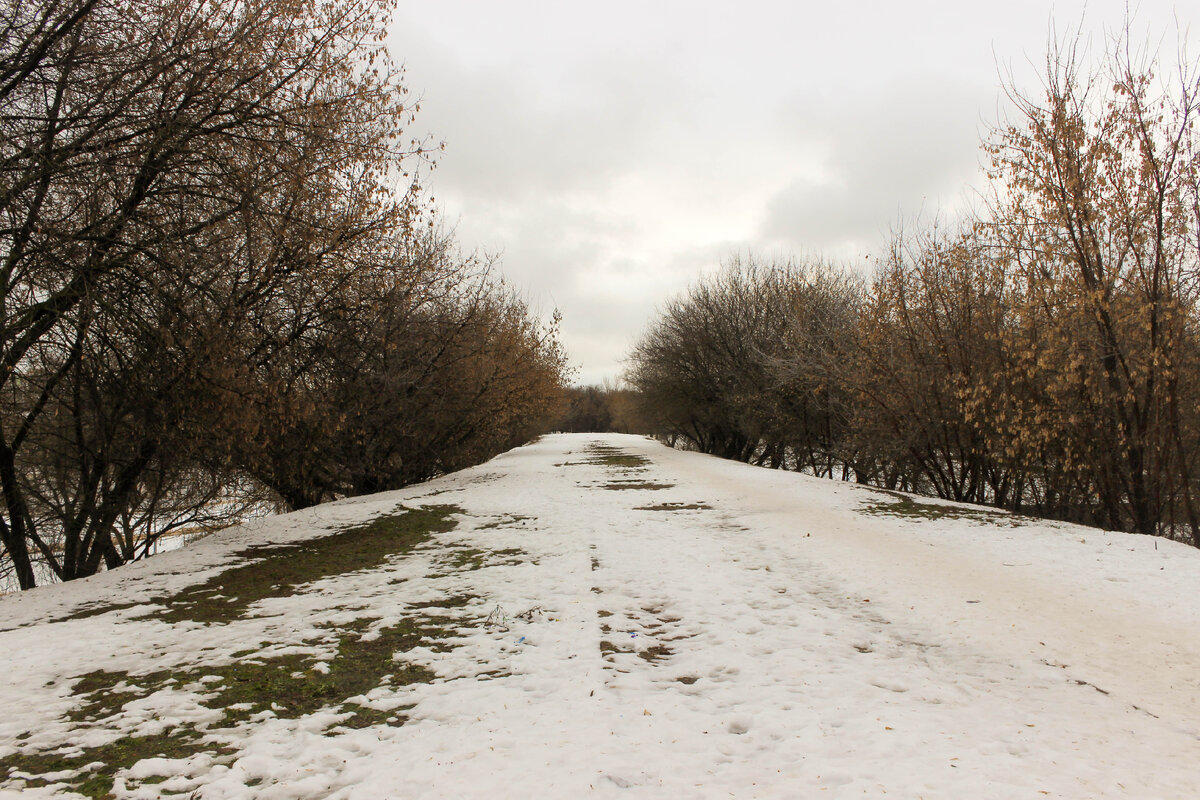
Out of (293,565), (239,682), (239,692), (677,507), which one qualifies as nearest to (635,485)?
(677,507)

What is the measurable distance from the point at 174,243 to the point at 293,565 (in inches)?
163

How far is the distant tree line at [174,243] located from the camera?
664 cm

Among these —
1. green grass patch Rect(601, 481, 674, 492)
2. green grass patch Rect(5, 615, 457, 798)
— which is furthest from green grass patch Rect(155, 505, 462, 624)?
green grass patch Rect(601, 481, 674, 492)

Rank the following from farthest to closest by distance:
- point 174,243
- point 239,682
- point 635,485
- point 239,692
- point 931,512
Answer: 1. point 635,485
2. point 931,512
3. point 174,243
4. point 239,682
5. point 239,692

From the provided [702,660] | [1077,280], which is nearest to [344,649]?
[702,660]

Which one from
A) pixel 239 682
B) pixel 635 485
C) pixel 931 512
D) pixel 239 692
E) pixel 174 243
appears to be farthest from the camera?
pixel 635 485

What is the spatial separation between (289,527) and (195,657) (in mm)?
6457

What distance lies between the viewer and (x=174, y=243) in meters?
7.32

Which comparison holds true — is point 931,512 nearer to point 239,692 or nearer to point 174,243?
point 239,692

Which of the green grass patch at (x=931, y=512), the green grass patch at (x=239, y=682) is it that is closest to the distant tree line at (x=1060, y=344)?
the green grass patch at (x=931, y=512)

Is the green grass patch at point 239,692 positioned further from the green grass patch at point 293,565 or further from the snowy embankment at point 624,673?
the green grass patch at point 293,565

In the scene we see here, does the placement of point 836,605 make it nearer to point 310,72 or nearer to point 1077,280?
point 1077,280

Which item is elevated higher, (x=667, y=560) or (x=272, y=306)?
(x=272, y=306)

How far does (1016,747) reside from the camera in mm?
3230
